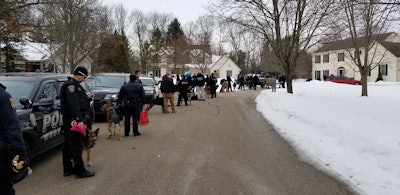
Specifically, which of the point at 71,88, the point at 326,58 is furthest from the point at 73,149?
the point at 326,58

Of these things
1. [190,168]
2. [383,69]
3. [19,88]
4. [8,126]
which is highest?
[383,69]

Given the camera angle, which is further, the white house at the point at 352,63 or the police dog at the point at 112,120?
the white house at the point at 352,63

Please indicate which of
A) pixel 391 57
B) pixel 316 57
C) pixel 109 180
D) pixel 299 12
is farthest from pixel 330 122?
pixel 316 57

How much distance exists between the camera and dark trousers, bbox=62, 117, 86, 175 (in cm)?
616

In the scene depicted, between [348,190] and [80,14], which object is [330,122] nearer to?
[348,190]

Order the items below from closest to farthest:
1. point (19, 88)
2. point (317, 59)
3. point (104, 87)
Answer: point (19, 88)
point (104, 87)
point (317, 59)

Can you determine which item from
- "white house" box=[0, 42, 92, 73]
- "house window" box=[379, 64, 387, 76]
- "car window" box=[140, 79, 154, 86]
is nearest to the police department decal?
"car window" box=[140, 79, 154, 86]

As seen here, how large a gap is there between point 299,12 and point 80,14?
1516 centimetres

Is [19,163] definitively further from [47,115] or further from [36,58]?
[36,58]

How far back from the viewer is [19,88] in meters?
7.36

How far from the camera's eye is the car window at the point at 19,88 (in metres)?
7.15

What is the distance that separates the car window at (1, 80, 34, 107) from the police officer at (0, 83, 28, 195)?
3920 mm

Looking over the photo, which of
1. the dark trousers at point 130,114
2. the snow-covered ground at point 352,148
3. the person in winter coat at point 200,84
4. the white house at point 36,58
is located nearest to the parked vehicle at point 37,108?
the dark trousers at point 130,114

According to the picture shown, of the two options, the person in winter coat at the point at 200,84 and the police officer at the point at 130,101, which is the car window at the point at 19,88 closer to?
the police officer at the point at 130,101
